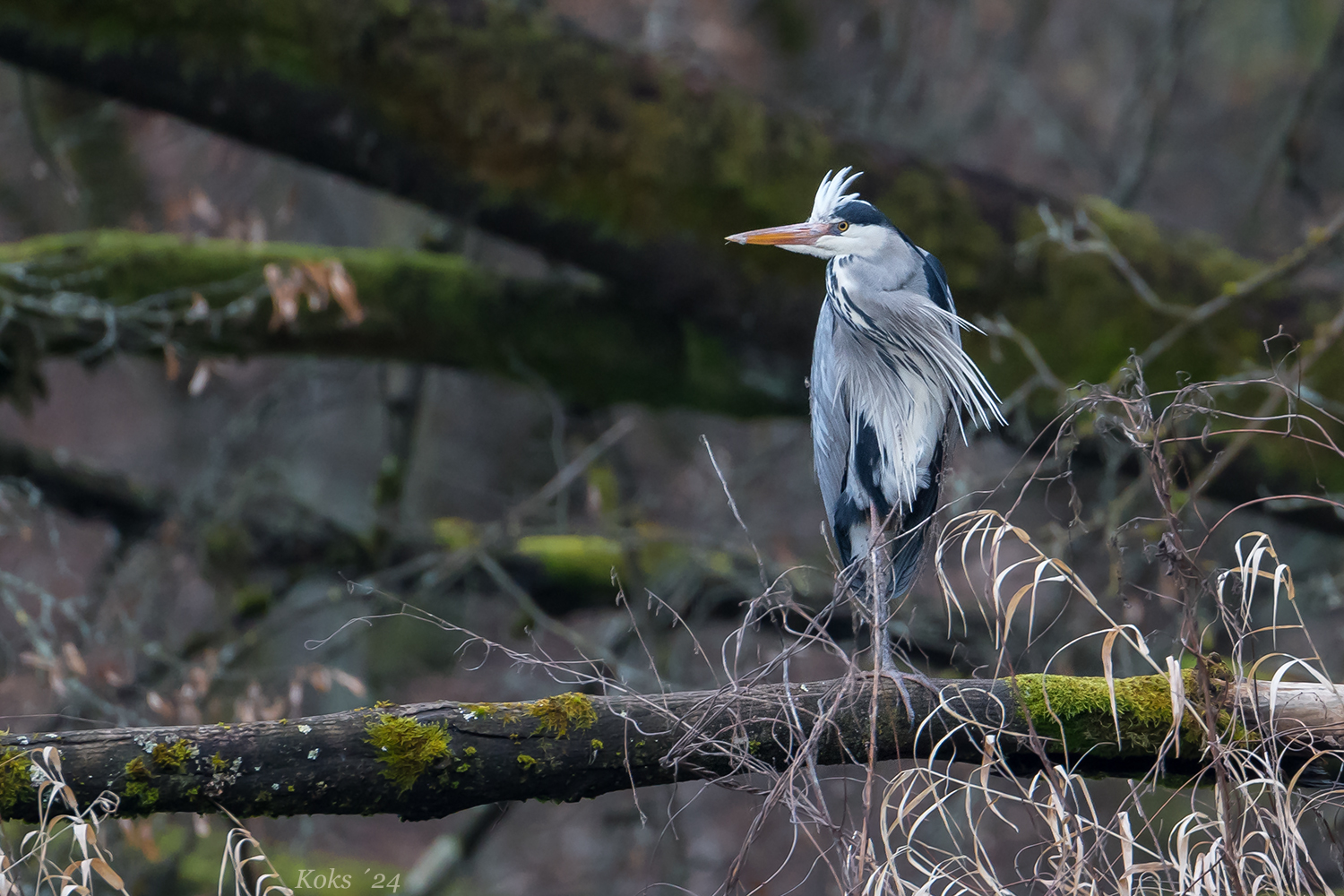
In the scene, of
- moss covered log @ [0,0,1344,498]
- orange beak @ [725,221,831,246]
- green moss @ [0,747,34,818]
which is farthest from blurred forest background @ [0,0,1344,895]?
orange beak @ [725,221,831,246]

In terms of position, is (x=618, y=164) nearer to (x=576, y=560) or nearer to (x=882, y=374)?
(x=882, y=374)

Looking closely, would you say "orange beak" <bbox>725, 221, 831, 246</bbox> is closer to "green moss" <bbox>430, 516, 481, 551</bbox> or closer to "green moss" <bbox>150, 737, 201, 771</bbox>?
"green moss" <bbox>150, 737, 201, 771</bbox>

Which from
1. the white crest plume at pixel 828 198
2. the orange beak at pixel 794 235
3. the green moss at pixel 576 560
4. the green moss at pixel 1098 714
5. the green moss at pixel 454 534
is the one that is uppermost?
the white crest plume at pixel 828 198

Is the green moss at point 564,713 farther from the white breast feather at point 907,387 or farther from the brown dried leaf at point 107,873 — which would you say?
the white breast feather at point 907,387

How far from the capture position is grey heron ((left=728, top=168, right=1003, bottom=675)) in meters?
2.75

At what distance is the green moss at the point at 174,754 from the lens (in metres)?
1.69

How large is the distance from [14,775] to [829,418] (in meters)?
2.15

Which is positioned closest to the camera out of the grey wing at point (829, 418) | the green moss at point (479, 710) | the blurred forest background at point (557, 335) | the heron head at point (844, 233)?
the green moss at point (479, 710)

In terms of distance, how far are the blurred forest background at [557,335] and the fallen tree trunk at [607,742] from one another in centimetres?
25

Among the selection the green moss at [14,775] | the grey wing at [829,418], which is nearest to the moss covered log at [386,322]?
the grey wing at [829,418]

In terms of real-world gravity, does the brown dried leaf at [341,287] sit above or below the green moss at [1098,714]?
above

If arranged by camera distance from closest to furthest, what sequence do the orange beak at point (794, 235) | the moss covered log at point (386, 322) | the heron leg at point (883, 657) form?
the heron leg at point (883, 657) → the orange beak at point (794, 235) → the moss covered log at point (386, 322)

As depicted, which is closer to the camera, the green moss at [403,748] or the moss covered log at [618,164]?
A: the green moss at [403,748]

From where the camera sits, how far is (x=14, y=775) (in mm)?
1693
